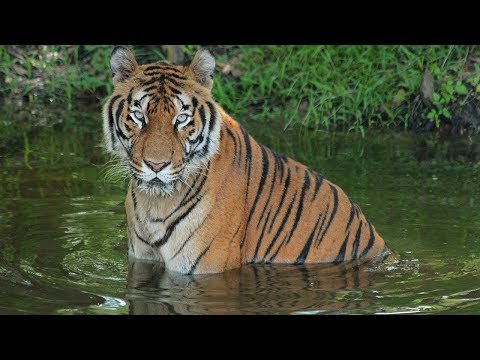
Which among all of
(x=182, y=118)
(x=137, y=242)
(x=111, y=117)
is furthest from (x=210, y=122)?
(x=137, y=242)

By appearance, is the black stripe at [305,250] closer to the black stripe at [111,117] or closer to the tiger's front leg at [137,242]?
the tiger's front leg at [137,242]

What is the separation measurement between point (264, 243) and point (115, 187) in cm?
203

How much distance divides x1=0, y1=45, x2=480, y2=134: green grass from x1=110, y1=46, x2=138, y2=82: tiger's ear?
12.7ft

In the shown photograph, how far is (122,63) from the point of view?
5496 mm

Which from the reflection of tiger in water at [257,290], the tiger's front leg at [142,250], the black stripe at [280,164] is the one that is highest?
the black stripe at [280,164]

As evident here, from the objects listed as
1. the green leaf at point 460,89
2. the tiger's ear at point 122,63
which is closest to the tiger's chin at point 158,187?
the tiger's ear at point 122,63

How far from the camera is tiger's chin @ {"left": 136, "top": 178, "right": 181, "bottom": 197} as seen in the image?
5.35m

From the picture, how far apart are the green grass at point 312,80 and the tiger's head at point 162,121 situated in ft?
12.6

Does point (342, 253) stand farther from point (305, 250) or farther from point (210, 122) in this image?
point (210, 122)

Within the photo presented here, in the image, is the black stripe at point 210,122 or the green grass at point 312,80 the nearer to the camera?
the black stripe at point 210,122

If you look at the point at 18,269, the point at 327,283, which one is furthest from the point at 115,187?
the point at 327,283

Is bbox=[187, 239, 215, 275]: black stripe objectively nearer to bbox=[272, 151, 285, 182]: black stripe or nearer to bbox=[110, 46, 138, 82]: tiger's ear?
bbox=[272, 151, 285, 182]: black stripe

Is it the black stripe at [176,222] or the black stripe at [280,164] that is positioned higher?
the black stripe at [280,164]

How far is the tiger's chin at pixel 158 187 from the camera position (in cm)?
535
